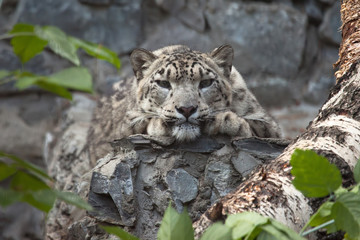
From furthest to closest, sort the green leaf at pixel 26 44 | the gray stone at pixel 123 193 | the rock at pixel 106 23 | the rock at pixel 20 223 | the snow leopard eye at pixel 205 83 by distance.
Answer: the rock at pixel 106 23 < the rock at pixel 20 223 < the snow leopard eye at pixel 205 83 < the gray stone at pixel 123 193 < the green leaf at pixel 26 44

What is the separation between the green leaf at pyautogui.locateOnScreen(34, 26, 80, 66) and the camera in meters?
1.46

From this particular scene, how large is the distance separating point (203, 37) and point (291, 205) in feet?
22.3

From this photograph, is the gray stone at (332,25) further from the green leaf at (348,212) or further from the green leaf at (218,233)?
the green leaf at (218,233)

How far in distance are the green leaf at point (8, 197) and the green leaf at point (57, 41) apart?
400 mm

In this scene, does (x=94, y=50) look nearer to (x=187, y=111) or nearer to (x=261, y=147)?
(x=187, y=111)

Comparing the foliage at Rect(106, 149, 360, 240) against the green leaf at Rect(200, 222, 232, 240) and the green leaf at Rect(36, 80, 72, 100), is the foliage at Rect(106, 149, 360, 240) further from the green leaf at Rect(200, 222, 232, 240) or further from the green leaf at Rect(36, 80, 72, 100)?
the green leaf at Rect(36, 80, 72, 100)

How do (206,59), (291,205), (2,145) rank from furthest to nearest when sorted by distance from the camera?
(2,145), (206,59), (291,205)

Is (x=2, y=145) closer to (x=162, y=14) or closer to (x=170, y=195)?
(x=162, y=14)

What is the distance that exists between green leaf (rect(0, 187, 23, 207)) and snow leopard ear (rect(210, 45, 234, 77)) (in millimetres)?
3518

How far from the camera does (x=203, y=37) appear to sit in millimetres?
9031

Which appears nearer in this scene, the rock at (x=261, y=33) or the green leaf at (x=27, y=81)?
the green leaf at (x=27, y=81)

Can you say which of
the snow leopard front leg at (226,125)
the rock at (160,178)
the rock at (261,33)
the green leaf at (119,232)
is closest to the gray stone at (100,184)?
the rock at (160,178)

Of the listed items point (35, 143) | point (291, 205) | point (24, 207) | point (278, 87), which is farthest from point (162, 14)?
point (291, 205)

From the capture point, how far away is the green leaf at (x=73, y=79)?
1.24 meters
